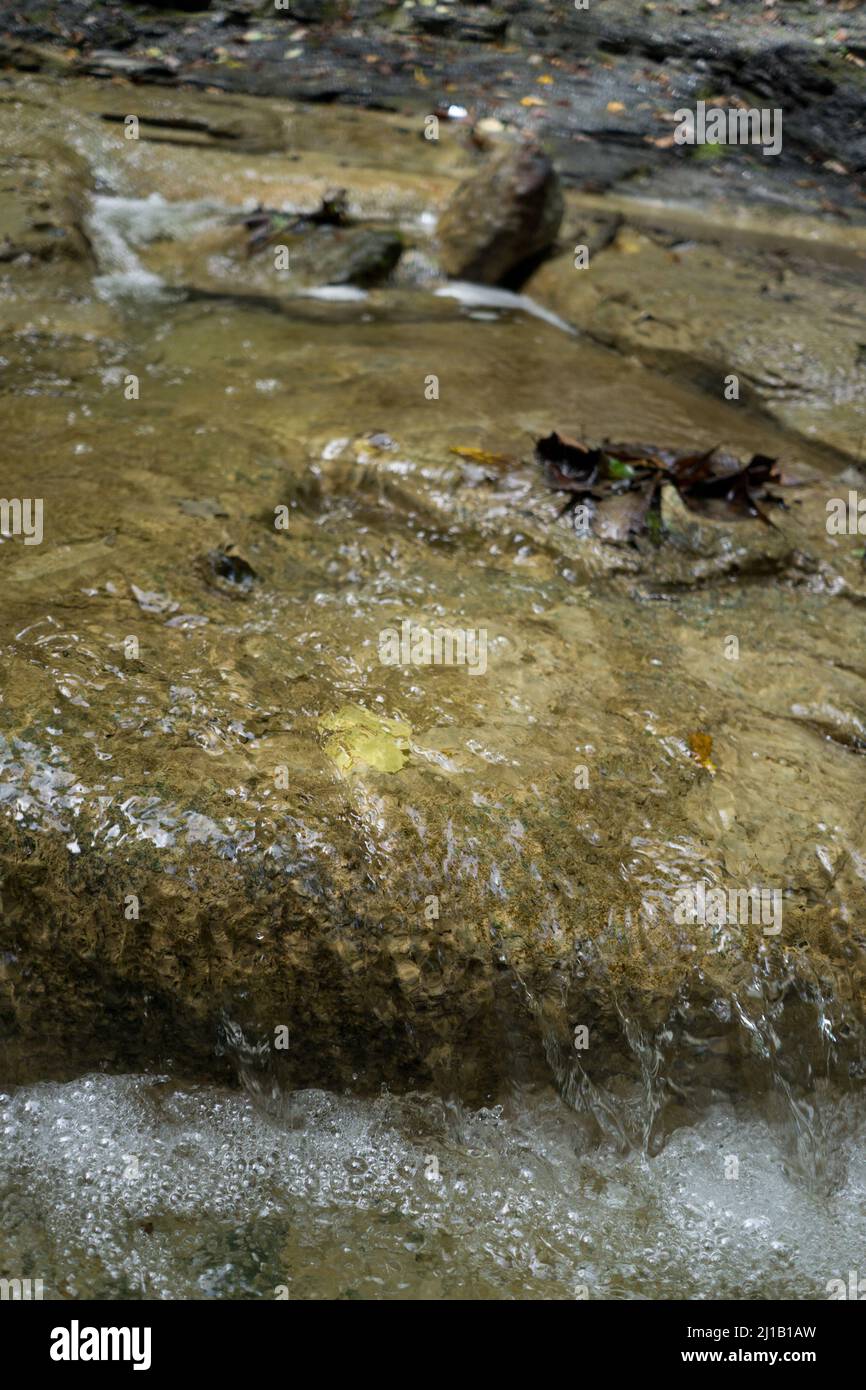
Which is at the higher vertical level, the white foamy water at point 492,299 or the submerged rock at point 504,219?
the submerged rock at point 504,219

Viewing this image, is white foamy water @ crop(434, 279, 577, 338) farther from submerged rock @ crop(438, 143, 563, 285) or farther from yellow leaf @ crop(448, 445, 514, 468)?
yellow leaf @ crop(448, 445, 514, 468)

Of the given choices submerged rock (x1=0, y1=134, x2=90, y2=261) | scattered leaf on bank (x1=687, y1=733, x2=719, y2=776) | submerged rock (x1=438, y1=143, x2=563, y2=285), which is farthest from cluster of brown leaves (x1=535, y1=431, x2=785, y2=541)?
submerged rock (x1=0, y1=134, x2=90, y2=261)

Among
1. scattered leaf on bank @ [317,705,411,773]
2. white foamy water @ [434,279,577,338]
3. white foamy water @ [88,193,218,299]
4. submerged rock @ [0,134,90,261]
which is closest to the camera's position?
scattered leaf on bank @ [317,705,411,773]

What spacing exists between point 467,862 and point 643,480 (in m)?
2.20

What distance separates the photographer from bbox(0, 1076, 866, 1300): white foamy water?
2314 millimetres

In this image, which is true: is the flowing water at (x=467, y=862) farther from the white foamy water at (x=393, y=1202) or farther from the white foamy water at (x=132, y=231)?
the white foamy water at (x=132, y=231)

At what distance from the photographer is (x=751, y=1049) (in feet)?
8.54

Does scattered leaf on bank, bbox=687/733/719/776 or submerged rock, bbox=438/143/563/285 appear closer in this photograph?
scattered leaf on bank, bbox=687/733/719/776

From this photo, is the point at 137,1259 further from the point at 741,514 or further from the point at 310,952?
the point at 741,514

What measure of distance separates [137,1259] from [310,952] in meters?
0.74

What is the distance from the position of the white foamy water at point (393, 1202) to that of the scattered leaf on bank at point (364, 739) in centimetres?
82

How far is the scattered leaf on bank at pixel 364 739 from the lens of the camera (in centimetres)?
269

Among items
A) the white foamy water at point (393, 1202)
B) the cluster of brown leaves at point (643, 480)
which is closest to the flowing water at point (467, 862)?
the white foamy water at point (393, 1202)

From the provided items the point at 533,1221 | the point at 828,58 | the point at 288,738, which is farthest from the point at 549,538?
the point at 828,58
